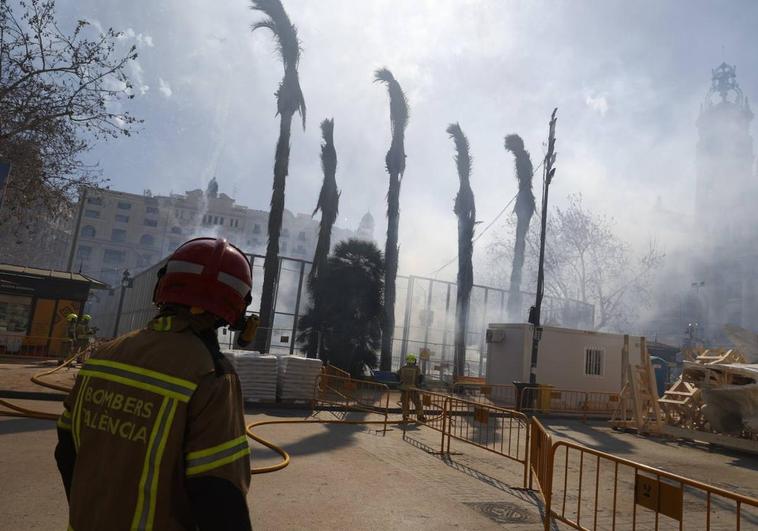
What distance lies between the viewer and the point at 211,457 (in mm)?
1381

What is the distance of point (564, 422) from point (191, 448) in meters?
16.4

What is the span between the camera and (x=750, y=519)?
6145 mm

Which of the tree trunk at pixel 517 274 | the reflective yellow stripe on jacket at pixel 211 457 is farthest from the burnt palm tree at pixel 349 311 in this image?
the reflective yellow stripe on jacket at pixel 211 457

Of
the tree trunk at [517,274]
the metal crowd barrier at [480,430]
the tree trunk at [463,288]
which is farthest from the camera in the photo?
the tree trunk at [517,274]

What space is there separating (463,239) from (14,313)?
2398 centimetres

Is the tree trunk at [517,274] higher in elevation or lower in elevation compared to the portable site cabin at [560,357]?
higher

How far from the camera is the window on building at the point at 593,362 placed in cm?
2047

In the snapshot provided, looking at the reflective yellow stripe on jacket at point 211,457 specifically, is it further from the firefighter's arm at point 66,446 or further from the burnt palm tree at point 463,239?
the burnt palm tree at point 463,239

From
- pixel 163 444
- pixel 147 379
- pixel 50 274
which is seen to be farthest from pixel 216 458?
pixel 50 274

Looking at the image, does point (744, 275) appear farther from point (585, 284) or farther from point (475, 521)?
point (475, 521)

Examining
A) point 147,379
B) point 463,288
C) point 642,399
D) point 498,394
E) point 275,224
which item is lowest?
point 498,394

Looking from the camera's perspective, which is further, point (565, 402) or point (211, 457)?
point (565, 402)

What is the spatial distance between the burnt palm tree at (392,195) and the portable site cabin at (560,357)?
6.28m

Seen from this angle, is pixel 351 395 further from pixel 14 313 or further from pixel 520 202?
pixel 520 202
